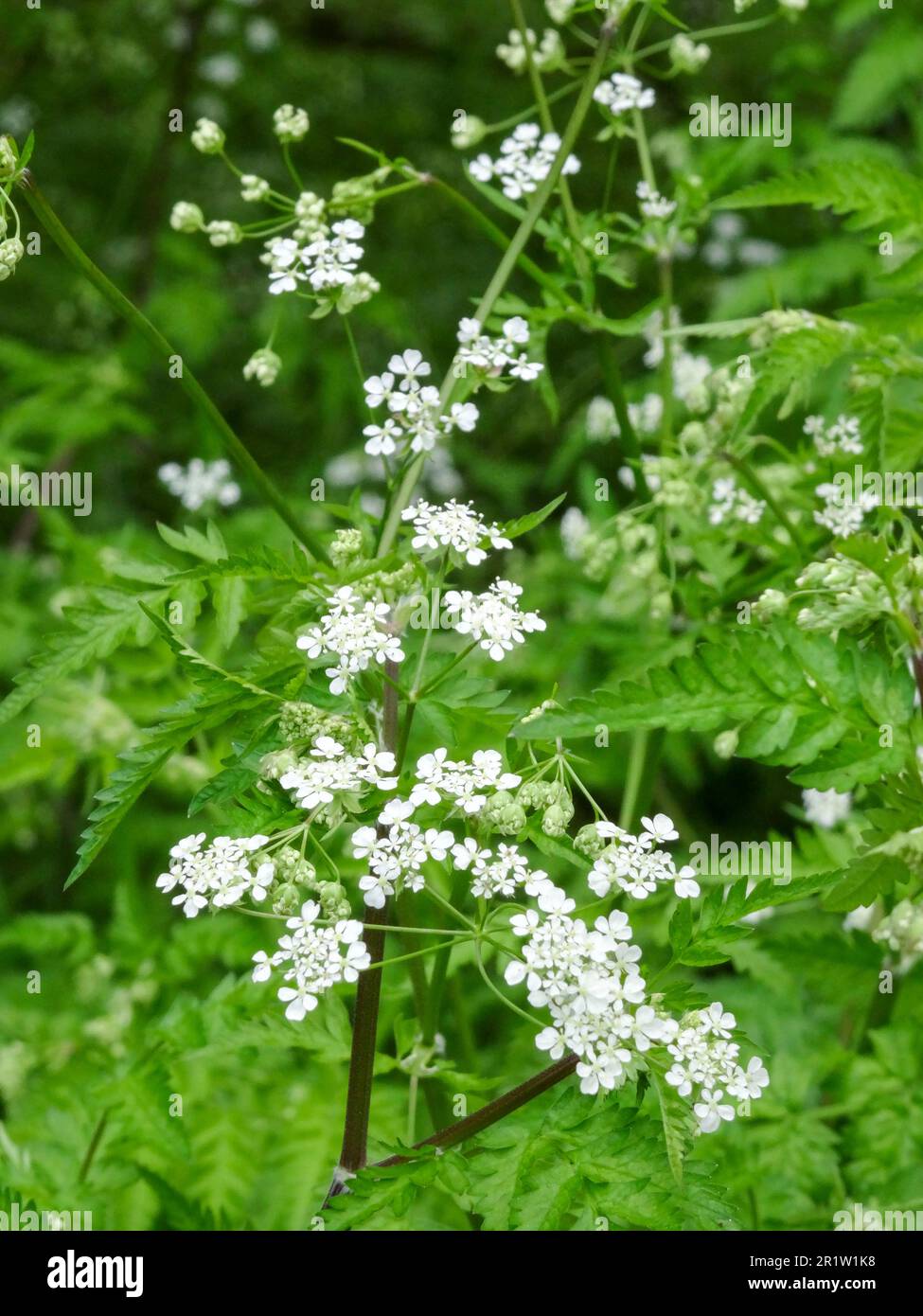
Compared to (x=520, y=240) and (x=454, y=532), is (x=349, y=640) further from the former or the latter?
(x=520, y=240)

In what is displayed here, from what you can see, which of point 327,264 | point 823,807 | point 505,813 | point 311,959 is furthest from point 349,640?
point 823,807

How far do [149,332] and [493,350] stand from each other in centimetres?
60

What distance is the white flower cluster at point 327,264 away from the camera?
2.32 meters

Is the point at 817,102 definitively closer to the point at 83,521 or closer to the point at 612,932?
the point at 83,521

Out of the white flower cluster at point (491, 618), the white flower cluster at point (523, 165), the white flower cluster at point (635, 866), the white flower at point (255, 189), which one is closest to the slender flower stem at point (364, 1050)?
the white flower cluster at point (491, 618)

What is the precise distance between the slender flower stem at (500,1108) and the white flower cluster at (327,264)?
1.32 meters

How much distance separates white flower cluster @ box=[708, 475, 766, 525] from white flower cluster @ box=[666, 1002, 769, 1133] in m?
1.29

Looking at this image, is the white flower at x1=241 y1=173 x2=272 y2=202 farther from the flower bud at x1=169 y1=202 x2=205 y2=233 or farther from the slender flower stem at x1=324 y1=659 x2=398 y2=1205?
the slender flower stem at x1=324 y1=659 x2=398 y2=1205

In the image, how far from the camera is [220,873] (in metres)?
1.78

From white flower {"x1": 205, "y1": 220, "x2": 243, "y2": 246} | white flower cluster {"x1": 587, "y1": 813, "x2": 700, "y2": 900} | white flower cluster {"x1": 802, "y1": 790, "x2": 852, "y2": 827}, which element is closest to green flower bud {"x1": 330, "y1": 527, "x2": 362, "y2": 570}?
white flower cluster {"x1": 587, "y1": 813, "x2": 700, "y2": 900}

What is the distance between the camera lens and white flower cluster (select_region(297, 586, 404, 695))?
6.15 feet

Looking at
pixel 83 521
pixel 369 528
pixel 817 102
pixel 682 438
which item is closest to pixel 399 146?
pixel 817 102

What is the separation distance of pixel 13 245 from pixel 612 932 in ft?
4.50

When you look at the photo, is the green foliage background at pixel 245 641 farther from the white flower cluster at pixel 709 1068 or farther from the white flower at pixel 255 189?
the white flower at pixel 255 189
